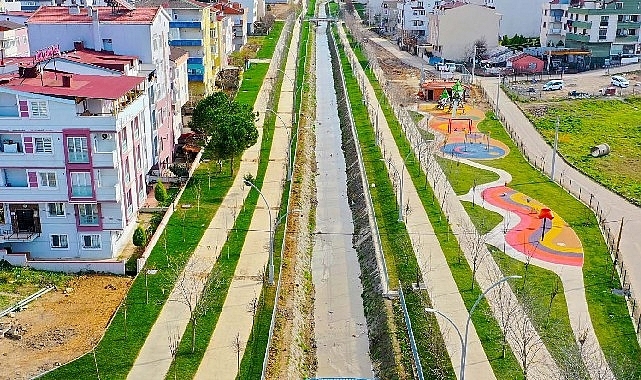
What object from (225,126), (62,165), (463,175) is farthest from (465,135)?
(62,165)

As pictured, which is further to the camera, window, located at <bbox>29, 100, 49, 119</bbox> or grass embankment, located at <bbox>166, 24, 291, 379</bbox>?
window, located at <bbox>29, 100, 49, 119</bbox>

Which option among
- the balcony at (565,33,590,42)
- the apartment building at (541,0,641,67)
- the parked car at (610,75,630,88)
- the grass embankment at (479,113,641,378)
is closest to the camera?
the grass embankment at (479,113,641,378)

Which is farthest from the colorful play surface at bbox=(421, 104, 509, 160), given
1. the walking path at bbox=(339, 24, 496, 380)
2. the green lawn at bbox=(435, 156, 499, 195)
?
the walking path at bbox=(339, 24, 496, 380)

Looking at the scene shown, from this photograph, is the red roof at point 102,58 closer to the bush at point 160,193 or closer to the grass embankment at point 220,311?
the bush at point 160,193

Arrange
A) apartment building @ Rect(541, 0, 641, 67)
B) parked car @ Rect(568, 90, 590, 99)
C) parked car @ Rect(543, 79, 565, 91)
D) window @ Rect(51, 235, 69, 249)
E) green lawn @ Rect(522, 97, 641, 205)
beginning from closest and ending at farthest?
window @ Rect(51, 235, 69, 249), green lawn @ Rect(522, 97, 641, 205), parked car @ Rect(568, 90, 590, 99), parked car @ Rect(543, 79, 565, 91), apartment building @ Rect(541, 0, 641, 67)

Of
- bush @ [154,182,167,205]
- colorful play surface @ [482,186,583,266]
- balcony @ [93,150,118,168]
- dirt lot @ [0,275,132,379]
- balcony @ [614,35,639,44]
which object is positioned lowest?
dirt lot @ [0,275,132,379]

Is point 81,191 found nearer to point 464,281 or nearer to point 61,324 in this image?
point 61,324

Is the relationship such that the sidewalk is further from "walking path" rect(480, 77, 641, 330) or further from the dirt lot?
"walking path" rect(480, 77, 641, 330)

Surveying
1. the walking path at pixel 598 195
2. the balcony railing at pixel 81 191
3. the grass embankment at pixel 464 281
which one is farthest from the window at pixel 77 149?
the walking path at pixel 598 195
